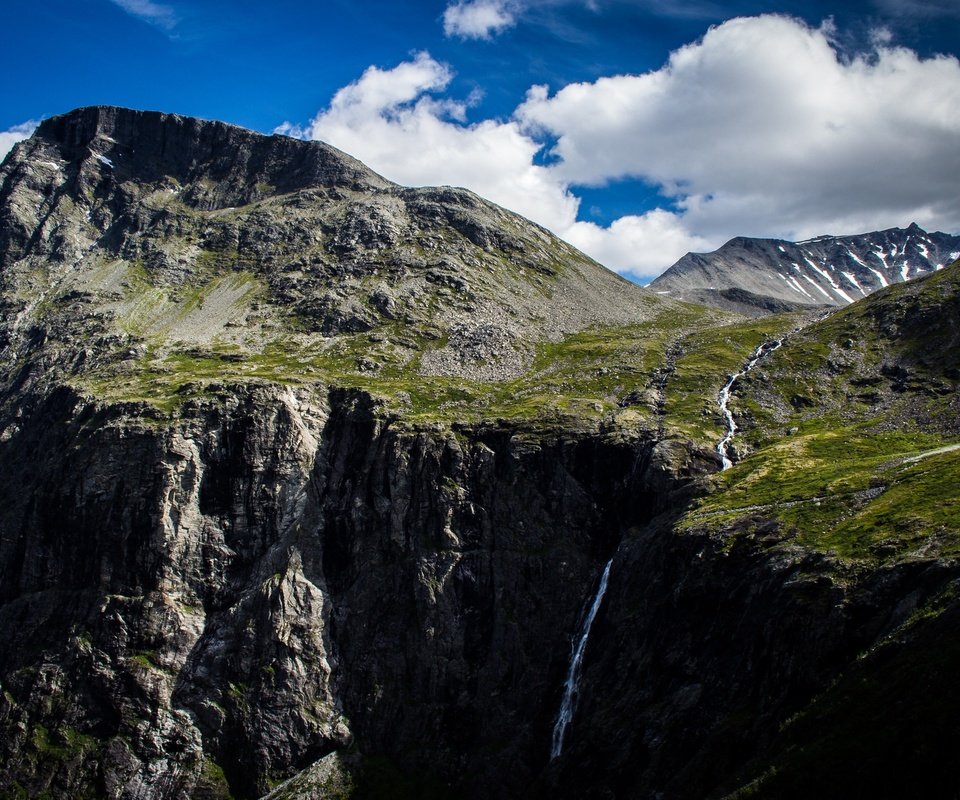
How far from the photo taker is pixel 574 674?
83.8m

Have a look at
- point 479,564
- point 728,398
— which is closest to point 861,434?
point 728,398

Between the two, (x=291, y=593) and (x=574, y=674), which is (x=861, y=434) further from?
(x=291, y=593)

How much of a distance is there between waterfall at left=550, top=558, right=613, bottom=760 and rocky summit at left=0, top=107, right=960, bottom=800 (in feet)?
1.70

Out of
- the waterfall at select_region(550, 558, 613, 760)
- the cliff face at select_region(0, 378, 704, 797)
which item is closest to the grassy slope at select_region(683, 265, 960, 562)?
the waterfall at select_region(550, 558, 613, 760)

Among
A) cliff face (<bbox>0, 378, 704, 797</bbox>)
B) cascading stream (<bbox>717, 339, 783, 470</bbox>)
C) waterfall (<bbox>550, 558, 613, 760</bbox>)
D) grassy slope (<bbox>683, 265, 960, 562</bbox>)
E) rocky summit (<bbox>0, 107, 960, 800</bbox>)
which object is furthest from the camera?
cascading stream (<bbox>717, 339, 783, 470</bbox>)

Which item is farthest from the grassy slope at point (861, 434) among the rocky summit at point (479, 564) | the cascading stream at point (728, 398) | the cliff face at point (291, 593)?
the cliff face at point (291, 593)

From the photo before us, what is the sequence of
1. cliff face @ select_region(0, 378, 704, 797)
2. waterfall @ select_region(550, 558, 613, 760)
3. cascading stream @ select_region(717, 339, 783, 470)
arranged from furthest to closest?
1. cascading stream @ select_region(717, 339, 783, 470)
2. cliff face @ select_region(0, 378, 704, 797)
3. waterfall @ select_region(550, 558, 613, 760)

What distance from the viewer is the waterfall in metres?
79.1

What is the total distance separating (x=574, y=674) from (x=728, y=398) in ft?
191

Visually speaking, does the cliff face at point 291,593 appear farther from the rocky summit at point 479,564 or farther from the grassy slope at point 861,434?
the grassy slope at point 861,434

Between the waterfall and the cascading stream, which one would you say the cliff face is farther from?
the cascading stream

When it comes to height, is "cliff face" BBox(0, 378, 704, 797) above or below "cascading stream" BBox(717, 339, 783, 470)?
below

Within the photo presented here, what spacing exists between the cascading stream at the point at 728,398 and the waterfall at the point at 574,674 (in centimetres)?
2347

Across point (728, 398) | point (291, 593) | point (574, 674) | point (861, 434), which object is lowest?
point (574, 674)
